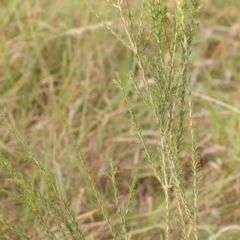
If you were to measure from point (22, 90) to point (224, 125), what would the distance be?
3.00ft

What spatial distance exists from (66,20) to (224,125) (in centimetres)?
102

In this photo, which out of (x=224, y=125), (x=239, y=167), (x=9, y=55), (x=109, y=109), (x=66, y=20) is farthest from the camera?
(x=66, y=20)

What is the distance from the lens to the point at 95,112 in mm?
2508

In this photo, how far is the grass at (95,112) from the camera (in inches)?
77.3

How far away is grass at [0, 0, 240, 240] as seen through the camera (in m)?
1.96

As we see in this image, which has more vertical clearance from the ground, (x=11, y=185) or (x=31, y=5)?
(x=31, y=5)

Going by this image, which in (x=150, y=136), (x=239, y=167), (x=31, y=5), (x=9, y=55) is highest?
(x=31, y=5)

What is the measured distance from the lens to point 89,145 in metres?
2.30

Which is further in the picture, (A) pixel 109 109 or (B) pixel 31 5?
(B) pixel 31 5

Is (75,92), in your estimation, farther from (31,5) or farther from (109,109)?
(31,5)

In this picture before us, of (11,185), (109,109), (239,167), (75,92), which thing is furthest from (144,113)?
(11,185)

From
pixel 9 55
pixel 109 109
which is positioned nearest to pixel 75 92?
pixel 109 109

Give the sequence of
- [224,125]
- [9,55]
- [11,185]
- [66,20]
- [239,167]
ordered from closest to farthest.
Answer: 1. [11,185]
2. [239,167]
3. [224,125]
4. [9,55]
5. [66,20]

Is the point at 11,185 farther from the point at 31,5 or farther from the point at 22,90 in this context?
the point at 31,5
